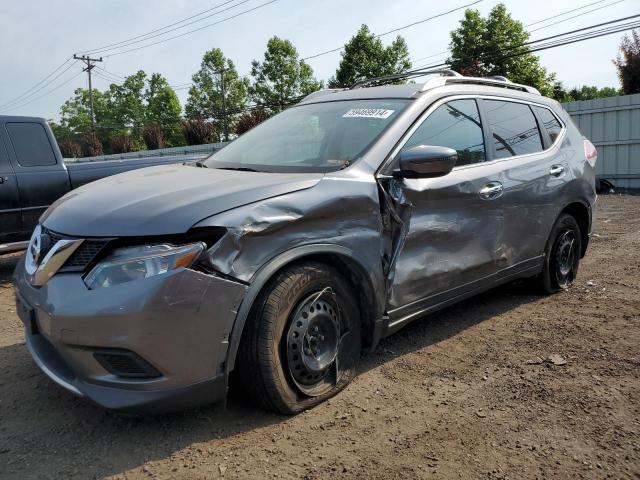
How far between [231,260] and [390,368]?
1499mm

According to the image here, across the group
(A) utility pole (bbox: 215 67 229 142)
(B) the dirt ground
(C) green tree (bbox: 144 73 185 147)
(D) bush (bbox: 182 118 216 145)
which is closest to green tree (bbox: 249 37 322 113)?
(A) utility pole (bbox: 215 67 229 142)

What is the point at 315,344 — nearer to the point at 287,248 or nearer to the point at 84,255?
the point at 287,248

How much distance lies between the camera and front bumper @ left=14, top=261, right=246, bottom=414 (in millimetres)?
2367

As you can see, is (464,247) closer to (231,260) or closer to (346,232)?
(346,232)

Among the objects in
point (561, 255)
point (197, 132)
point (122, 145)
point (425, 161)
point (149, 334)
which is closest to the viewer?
point (149, 334)

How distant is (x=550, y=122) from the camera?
490cm

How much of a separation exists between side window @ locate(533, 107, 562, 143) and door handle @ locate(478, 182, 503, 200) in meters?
1.19

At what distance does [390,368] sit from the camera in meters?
3.52

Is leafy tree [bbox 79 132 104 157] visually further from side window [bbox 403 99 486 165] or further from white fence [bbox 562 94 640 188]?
side window [bbox 403 99 486 165]

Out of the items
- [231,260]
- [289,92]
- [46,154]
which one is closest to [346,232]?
[231,260]

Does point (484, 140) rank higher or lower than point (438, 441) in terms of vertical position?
higher

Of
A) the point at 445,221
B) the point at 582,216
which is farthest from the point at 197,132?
the point at 445,221

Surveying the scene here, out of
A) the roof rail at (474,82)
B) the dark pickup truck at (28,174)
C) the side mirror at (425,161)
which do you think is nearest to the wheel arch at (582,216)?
the roof rail at (474,82)

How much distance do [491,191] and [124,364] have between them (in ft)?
8.83
